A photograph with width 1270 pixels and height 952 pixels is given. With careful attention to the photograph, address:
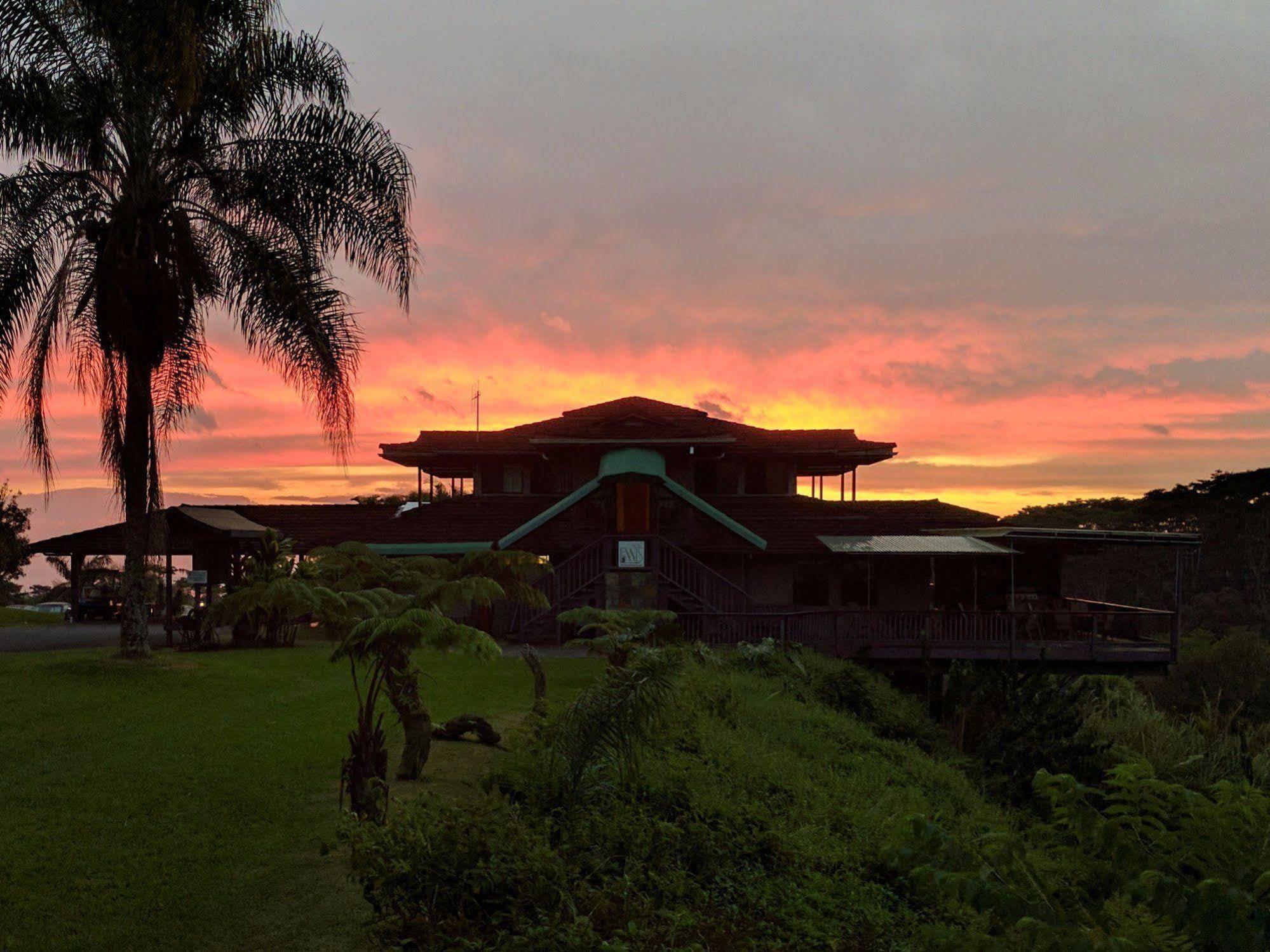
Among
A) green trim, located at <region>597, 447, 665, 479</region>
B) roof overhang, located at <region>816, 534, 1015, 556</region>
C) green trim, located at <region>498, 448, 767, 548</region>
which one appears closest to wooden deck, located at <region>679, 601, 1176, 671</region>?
roof overhang, located at <region>816, 534, 1015, 556</region>

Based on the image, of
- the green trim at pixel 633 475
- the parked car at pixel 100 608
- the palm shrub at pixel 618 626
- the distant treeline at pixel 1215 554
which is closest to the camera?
the palm shrub at pixel 618 626

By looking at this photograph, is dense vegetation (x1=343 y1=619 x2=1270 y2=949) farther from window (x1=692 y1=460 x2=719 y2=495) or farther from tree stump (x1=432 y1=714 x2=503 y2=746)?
window (x1=692 y1=460 x2=719 y2=495)

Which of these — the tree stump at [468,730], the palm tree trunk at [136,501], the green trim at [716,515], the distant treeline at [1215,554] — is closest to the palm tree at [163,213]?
the palm tree trunk at [136,501]

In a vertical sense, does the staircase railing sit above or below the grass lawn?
above

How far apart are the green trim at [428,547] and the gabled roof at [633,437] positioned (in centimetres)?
398

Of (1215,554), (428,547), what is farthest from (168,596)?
(1215,554)

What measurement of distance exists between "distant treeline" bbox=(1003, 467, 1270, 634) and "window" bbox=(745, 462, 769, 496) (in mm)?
25315

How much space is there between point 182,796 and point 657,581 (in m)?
17.9

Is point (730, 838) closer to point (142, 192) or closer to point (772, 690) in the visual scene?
point (772, 690)

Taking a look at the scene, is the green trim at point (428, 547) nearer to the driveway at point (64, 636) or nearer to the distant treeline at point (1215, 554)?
the driveway at point (64, 636)

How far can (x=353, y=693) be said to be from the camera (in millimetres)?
19203

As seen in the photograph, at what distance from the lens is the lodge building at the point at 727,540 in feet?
84.9

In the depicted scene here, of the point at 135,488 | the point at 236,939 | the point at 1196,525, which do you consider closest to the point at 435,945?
the point at 236,939

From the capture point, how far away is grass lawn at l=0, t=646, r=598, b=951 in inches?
338
